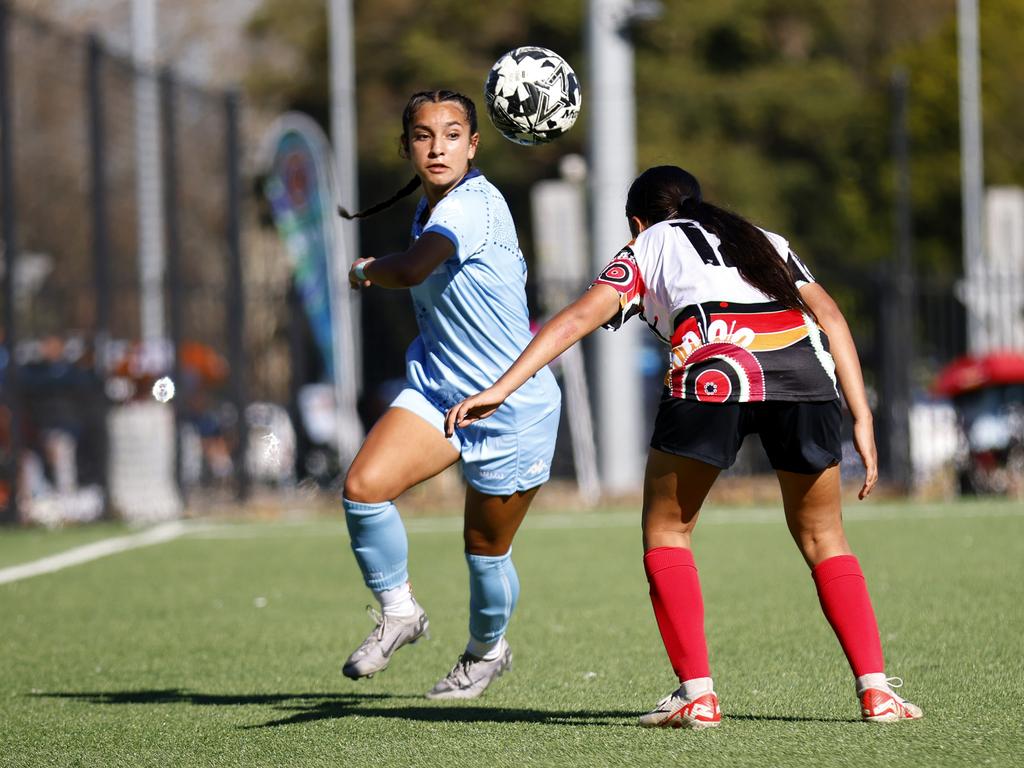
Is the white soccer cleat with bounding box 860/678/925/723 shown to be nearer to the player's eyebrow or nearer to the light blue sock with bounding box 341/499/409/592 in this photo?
the light blue sock with bounding box 341/499/409/592

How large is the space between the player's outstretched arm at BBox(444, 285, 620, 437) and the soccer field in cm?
102

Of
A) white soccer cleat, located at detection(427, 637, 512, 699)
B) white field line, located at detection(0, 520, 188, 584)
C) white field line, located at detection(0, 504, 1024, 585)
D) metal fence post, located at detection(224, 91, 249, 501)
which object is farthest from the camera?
metal fence post, located at detection(224, 91, 249, 501)

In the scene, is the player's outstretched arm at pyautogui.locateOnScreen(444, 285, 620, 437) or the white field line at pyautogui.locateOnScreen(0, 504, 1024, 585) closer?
the player's outstretched arm at pyautogui.locateOnScreen(444, 285, 620, 437)

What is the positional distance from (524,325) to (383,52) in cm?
3536

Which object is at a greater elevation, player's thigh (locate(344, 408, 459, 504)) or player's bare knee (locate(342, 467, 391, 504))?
player's thigh (locate(344, 408, 459, 504))

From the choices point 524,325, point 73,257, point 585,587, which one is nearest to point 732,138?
point 73,257

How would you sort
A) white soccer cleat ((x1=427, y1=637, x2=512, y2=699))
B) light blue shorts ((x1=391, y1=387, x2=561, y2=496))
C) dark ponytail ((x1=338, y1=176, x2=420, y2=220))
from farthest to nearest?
white soccer cleat ((x1=427, y1=637, x2=512, y2=699)) → dark ponytail ((x1=338, y1=176, x2=420, y2=220)) → light blue shorts ((x1=391, y1=387, x2=561, y2=496))

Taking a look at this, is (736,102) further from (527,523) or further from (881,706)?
(881,706)

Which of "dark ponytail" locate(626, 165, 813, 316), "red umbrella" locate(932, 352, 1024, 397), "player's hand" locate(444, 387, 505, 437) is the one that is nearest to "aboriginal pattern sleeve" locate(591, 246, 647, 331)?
"dark ponytail" locate(626, 165, 813, 316)

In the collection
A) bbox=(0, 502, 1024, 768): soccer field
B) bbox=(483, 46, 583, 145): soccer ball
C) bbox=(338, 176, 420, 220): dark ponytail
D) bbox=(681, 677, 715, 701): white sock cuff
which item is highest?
bbox=(483, 46, 583, 145): soccer ball

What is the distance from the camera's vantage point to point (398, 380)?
20375mm

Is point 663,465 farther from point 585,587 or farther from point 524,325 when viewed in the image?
point 585,587

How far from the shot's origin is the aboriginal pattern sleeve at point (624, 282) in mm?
5273

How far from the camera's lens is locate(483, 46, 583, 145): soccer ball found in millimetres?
6332
